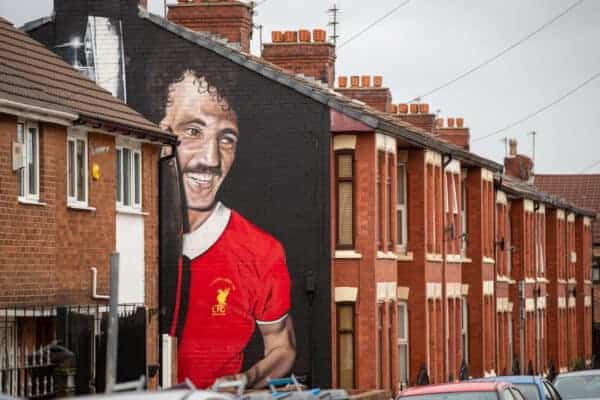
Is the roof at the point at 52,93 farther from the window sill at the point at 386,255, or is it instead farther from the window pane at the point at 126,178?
the window sill at the point at 386,255

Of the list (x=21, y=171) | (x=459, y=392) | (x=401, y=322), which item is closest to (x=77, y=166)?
(x=21, y=171)

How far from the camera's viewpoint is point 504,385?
23.4 meters

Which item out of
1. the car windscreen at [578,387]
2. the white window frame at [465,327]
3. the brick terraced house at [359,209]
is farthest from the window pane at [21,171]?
the white window frame at [465,327]

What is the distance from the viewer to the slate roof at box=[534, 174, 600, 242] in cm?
9062

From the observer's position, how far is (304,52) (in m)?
46.3

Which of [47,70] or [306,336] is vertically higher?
[47,70]

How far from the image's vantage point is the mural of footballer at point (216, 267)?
38.0 meters

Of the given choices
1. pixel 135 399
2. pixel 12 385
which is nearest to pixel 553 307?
pixel 12 385

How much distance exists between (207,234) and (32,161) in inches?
424

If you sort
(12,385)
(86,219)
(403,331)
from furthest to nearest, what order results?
(403,331)
(86,219)
(12,385)

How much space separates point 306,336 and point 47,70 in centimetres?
1013

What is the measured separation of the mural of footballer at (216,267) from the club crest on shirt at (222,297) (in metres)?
0.02

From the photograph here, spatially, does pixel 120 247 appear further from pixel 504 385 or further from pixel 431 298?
pixel 431 298

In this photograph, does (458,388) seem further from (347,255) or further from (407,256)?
(407,256)
